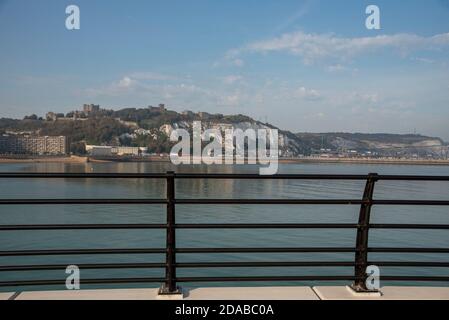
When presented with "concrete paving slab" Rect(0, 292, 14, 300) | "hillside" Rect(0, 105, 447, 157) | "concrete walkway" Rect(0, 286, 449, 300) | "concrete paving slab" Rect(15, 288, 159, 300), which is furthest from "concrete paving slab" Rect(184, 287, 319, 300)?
"hillside" Rect(0, 105, 447, 157)

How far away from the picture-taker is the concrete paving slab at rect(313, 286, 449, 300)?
3.61 metres

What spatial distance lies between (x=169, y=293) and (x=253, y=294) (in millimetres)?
690

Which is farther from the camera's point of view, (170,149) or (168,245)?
(170,149)

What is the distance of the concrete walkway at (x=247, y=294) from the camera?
352 cm

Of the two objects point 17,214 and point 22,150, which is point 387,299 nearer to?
point 17,214

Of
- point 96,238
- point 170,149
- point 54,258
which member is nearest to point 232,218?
point 96,238

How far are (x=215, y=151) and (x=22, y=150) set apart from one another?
35.0 m

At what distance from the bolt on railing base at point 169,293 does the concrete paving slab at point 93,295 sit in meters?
0.05

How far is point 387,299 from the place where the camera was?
11.7 feet

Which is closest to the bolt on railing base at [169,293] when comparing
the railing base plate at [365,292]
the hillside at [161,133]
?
the railing base plate at [365,292]

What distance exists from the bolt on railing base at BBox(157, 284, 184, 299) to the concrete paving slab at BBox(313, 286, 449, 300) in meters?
1.14

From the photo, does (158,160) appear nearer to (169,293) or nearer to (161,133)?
(161,133)

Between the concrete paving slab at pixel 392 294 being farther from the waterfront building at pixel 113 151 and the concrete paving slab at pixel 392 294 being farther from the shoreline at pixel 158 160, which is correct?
the waterfront building at pixel 113 151

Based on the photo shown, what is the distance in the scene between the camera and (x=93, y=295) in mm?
3549
